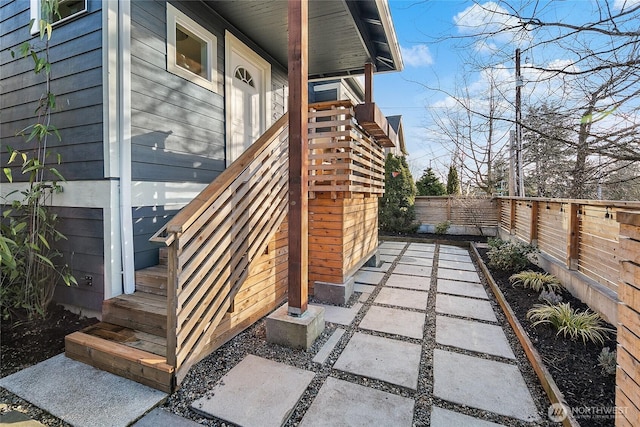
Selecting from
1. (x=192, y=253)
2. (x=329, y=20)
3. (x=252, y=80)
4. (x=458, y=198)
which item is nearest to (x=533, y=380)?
(x=192, y=253)

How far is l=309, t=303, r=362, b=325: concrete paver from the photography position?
303 cm

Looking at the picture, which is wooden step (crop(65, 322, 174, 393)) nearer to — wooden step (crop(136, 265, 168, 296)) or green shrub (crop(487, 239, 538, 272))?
wooden step (crop(136, 265, 168, 296))

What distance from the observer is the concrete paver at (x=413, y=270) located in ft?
15.8

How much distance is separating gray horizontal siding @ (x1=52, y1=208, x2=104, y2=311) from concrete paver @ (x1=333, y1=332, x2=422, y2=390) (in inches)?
93.3

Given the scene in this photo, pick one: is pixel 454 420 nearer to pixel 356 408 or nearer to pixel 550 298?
pixel 356 408

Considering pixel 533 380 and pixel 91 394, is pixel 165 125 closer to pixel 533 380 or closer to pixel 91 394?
pixel 91 394

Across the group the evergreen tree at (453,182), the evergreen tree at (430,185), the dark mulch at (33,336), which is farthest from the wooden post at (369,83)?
the evergreen tree at (453,182)

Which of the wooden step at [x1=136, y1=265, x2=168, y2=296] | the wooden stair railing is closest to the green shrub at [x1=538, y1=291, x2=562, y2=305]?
the wooden stair railing

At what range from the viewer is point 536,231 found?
16.8 feet

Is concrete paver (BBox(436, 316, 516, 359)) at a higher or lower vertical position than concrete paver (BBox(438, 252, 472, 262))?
lower

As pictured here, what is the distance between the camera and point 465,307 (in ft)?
11.1

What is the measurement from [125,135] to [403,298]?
139 inches

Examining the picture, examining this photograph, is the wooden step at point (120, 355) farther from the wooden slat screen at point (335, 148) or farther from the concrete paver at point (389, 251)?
the concrete paver at point (389, 251)

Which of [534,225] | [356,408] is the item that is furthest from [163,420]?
[534,225]
